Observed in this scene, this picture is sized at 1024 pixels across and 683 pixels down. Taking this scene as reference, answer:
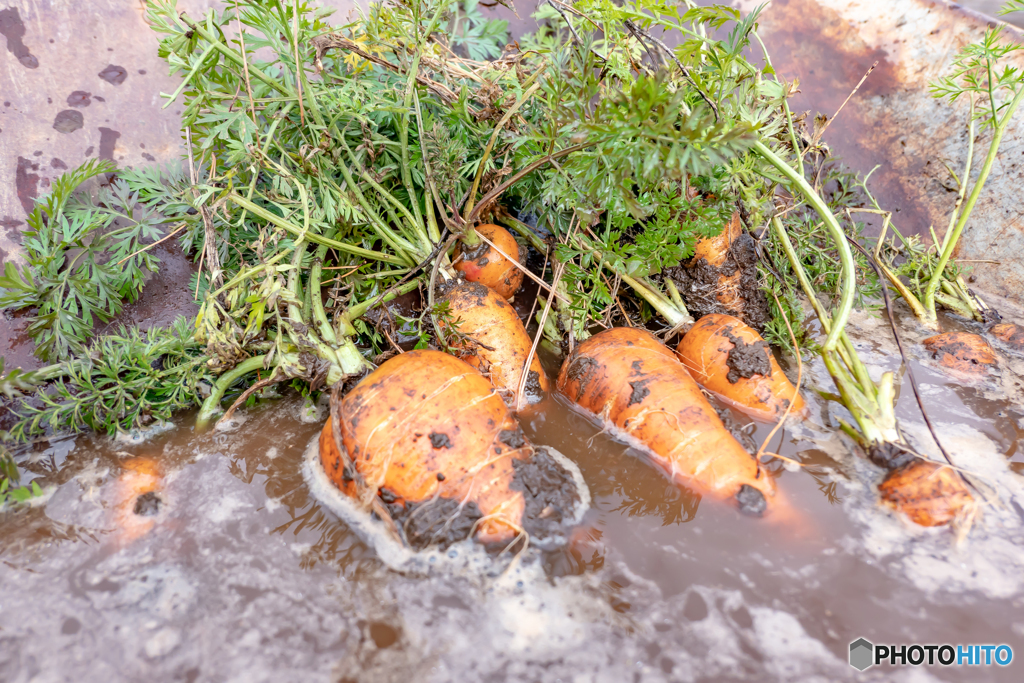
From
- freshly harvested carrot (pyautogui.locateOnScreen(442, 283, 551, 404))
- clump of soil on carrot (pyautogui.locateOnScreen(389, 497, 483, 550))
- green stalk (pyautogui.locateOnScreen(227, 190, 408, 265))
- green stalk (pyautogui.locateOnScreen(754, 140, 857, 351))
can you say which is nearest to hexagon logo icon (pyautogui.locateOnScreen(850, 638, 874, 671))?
green stalk (pyautogui.locateOnScreen(754, 140, 857, 351))

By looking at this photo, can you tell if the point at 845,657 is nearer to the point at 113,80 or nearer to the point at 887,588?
the point at 887,588

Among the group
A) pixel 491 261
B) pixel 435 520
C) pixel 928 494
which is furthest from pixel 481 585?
pixel 928 494

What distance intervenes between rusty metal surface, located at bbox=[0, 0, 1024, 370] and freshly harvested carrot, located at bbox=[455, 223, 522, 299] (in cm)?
98

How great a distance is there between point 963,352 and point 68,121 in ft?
A: 10.9

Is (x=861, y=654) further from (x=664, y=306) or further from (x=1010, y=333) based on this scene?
(x=1010, y=333)

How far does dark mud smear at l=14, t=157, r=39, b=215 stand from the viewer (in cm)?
164

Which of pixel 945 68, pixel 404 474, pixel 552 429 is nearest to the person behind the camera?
pixel 404 474

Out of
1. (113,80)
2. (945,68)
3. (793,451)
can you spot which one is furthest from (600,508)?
(945,68)

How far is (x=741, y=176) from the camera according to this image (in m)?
1.78

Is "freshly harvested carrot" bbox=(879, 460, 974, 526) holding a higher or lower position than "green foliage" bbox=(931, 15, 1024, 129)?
lower

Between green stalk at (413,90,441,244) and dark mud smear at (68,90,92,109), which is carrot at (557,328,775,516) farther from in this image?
dark mud smear at (68,90,92,109)

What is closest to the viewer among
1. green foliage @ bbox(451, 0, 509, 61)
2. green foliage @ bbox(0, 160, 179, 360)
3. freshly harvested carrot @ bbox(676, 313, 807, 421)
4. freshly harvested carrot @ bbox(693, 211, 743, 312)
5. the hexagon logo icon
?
the hexagon logo icon

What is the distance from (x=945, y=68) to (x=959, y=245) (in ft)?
2.72

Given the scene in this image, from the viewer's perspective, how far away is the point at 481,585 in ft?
3.70
